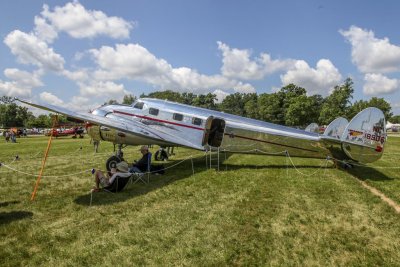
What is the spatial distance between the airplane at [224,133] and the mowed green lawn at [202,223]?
1531mm

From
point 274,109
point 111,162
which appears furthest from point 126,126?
point 274,109

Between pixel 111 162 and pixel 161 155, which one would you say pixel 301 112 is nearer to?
pixel 161 155

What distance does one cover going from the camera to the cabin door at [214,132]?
41.5ft

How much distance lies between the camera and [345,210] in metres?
7.07

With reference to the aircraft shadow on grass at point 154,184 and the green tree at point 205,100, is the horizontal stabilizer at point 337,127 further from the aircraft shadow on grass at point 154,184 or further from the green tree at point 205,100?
the green tree at point 205,100

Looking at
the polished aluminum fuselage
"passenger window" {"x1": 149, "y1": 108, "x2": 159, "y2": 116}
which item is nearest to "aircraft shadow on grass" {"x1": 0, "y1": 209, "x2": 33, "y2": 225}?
the polished aluminum fuselage

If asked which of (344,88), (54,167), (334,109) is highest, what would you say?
(344,88)

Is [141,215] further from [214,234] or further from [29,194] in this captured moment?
[29,194]

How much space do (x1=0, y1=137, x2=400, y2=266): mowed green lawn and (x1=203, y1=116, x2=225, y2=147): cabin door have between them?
9.21 ft

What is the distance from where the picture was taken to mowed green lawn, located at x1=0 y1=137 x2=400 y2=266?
15.4ft

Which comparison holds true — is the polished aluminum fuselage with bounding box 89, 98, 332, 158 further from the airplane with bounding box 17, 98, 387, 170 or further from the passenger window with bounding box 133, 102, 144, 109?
the passenger window with bounding box 133, 102, 144, 109

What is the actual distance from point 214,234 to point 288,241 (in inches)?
51.8

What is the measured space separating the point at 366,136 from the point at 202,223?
25.4 feet

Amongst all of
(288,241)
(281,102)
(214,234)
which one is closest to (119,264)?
(214,234)
